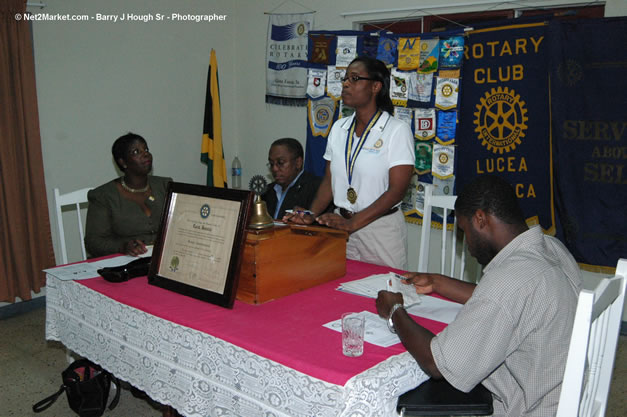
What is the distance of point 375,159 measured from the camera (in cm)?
255

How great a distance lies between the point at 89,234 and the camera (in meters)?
2.76

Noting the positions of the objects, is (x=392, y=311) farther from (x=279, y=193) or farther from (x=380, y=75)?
(x=279, y=193)

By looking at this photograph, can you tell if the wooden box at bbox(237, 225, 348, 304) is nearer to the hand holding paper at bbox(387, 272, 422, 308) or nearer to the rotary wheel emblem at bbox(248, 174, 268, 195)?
the hand holding paper at bbox(387, 272, 422, 308)

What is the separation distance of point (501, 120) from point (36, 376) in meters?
3.34

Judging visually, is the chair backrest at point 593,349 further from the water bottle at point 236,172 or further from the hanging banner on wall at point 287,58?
the water bottle at point 236,172

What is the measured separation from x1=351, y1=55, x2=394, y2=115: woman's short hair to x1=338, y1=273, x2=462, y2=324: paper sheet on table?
967 mm

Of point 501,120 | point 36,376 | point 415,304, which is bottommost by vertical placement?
point 36,376

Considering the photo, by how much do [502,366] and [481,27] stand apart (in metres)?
2.85

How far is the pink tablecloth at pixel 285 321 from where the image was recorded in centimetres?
136

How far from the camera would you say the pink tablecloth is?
1362 mm

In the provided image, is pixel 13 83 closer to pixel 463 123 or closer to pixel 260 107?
pixel 260 107

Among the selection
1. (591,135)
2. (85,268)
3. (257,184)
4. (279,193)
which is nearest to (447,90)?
(591,135)

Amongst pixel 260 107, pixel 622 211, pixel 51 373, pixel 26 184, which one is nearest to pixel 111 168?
pixel 26 184

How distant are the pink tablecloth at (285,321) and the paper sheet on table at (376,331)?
0.9 inches
